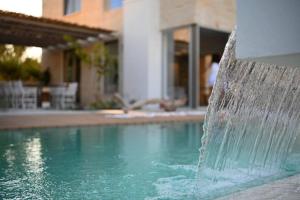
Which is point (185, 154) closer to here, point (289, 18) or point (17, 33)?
point (289, 18)

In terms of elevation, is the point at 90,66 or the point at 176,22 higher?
the point at 176,22

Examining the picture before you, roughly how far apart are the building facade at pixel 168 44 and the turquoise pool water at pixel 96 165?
727 centimetres

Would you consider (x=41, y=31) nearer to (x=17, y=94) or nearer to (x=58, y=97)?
(x=58, y=97)

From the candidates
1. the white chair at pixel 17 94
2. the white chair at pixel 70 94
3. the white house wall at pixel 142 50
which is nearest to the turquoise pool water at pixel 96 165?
the white chair at pixel 17 94

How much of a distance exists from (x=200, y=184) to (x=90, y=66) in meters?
12.8

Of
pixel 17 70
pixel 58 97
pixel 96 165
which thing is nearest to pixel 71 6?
pixel 17 70

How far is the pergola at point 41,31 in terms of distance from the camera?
13148 mm

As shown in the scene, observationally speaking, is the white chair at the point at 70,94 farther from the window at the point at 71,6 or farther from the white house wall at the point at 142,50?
the window at the point at 71,6

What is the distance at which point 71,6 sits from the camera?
64.5ft

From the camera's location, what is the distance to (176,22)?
582 inches

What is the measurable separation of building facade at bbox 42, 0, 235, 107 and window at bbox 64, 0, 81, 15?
3.02 meters

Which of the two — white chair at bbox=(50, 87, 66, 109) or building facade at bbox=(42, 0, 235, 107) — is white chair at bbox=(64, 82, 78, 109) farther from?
building facade at bbox=(42, 0, 235, 107)

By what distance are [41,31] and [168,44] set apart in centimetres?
480


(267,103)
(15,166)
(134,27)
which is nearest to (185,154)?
(267,103)
